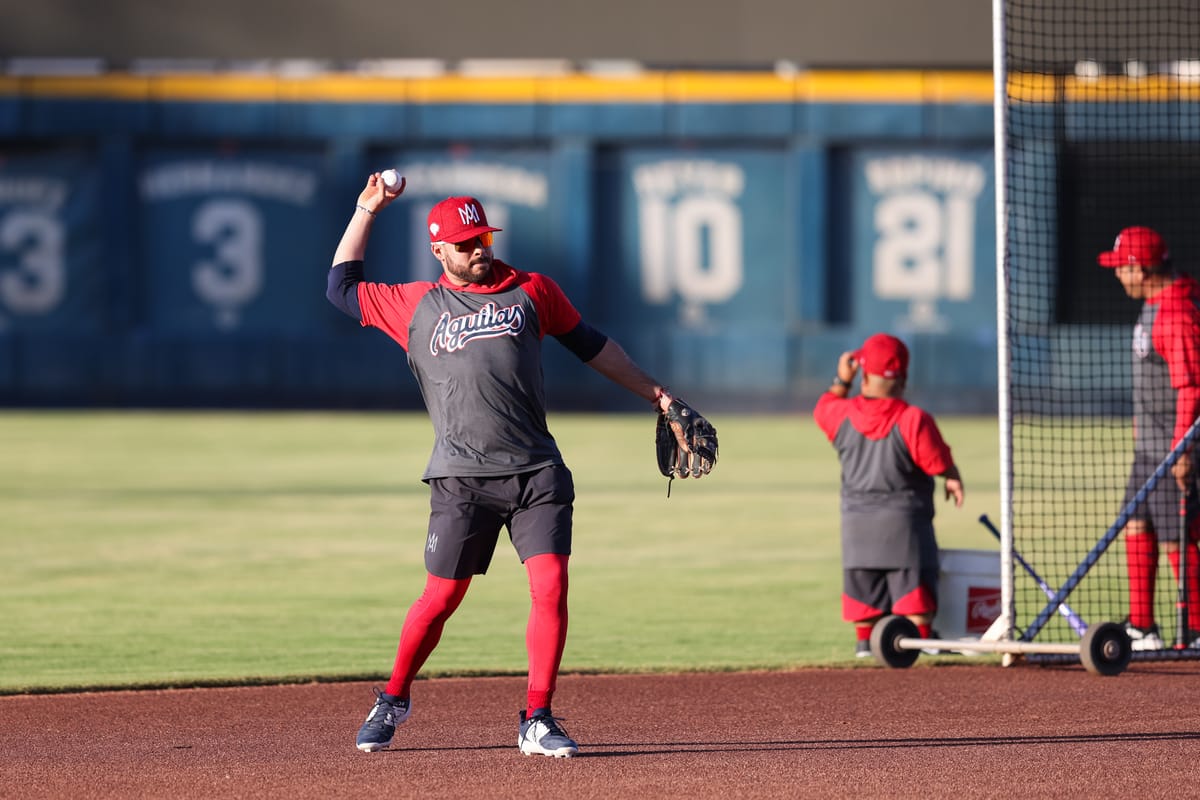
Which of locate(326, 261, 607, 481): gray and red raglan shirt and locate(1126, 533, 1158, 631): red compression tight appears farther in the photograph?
locate(1126, 533, 1158, 631): red compression tight

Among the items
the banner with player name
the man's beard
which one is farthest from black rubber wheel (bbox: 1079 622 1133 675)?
the banner with player name

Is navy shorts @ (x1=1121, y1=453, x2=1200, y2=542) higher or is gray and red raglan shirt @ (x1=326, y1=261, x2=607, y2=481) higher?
gray and red raglan shirt @ (x1=326, y1=261, x2=607, y2=481)

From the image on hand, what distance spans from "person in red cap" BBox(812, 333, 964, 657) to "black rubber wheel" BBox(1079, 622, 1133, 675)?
0.84 meters

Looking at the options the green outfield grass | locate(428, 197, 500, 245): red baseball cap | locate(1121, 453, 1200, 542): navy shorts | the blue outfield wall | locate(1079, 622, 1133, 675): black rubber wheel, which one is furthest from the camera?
the blue outfield wall

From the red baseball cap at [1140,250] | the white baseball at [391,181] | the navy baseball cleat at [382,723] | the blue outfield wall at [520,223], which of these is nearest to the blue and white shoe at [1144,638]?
the red baseball cap at [1140,250]

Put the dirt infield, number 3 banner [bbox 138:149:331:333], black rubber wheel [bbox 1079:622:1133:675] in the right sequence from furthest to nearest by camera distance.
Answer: number 3 banner [bbox 138:149:331:333]
black rubber wheel [bbox 1079:622:1133:675]
the dirt infield

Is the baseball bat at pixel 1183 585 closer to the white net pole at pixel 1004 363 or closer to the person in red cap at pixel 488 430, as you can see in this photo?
the white net pole at pixel 1004 363

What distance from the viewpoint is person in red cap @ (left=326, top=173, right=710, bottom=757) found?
23.1 feet

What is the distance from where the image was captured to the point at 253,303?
2830cm

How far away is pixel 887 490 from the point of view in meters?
9.20

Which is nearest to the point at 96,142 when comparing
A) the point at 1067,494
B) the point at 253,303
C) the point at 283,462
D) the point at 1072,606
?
the point at 253,303

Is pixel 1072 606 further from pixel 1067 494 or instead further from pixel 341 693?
pixel 1067 494

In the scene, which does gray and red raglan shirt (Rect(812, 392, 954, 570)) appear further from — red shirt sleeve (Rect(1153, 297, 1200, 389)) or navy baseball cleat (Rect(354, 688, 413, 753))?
navy baseball cleat (Rect(354, 688, 413, 753))

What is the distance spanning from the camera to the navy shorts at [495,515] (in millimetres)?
7062
